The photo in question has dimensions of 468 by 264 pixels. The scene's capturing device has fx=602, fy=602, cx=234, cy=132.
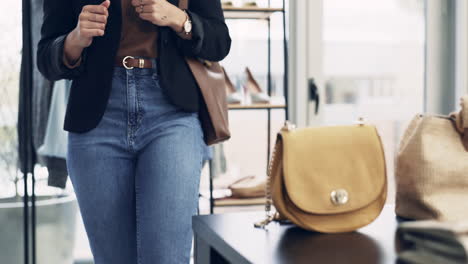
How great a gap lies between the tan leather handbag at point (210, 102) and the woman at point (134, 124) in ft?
0.07

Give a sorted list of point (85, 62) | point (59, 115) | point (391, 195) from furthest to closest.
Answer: point (391, 195) < point (59, 115) < point (85, 62)

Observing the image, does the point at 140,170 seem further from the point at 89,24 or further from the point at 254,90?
the point at 254,90

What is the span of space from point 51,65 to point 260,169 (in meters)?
1.70

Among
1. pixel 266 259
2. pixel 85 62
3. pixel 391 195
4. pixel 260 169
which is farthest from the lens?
pixel 391 195

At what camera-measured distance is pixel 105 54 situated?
138 centimetres

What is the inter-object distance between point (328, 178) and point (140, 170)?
0.54 meters

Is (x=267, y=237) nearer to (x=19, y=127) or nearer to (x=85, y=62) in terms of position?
(x=85, y=62)

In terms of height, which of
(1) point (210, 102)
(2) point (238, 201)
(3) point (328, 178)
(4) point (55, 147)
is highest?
(1) point (210, 102)

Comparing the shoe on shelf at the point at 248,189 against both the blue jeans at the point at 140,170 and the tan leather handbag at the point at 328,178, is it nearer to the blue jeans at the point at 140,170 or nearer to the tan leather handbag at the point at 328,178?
the blue jeans at the point at 140,170

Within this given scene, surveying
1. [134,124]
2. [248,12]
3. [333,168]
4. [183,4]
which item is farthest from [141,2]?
[248,12]

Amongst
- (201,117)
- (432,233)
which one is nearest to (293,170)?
(432,233)

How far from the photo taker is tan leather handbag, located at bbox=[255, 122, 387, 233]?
95 centimetres

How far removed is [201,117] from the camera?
1471 mm

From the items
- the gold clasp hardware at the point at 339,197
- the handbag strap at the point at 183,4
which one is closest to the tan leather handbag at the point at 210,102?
the handbag strap at the point at 183,4
